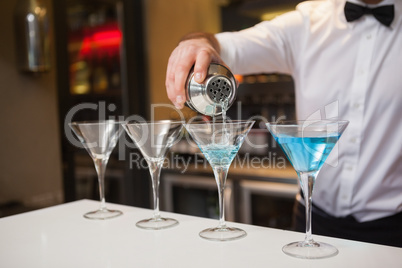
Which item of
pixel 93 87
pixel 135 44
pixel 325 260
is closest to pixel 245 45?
pixel 325 260

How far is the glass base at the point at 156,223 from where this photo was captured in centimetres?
107

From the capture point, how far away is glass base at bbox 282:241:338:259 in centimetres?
82

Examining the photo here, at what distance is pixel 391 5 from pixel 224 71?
0.74 metres

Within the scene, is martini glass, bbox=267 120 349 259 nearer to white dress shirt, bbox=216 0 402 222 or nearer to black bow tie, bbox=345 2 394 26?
white dress shirt, bbox=216 0 402 222

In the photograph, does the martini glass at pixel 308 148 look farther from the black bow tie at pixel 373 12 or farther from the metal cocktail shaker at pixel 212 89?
the black bow tie at pixel 373 12

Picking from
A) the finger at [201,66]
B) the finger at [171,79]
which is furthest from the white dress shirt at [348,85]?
the finger at [201,66]

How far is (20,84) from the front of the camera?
3.19 m

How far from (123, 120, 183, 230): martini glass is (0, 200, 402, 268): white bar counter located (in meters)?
0.04

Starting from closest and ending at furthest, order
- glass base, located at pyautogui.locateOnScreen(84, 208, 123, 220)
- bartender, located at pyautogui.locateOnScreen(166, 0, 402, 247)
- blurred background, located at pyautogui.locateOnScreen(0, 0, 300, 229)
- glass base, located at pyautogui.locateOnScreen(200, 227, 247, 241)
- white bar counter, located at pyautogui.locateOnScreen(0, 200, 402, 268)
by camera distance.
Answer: white bar counter, located at pyautogui.locateOnScreen(0, 200, 402, 268), glass base, located at pyautogui.locateOnScreen(200, 227, 247, 241), glass base, located at pyautogui.locateOnScreen(84, 208, 123, 220), bartender, located at pyautogui.locateOnScreen(166, 0, 402, 247), blurred background, located at pyautogui.locateOnScreen(0, 0, 300, 229)

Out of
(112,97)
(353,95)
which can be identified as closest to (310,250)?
Result: (353,95)

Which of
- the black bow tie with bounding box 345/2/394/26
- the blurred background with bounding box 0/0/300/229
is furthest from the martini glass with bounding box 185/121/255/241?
the blurred background with bounding box 0/0/300/229

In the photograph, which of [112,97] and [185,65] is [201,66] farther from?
[112,97]

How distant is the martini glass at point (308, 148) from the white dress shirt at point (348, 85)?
0.65 metres

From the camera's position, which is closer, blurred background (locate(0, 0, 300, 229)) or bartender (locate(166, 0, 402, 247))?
bartender (locate(166, 0, 402, 247))
